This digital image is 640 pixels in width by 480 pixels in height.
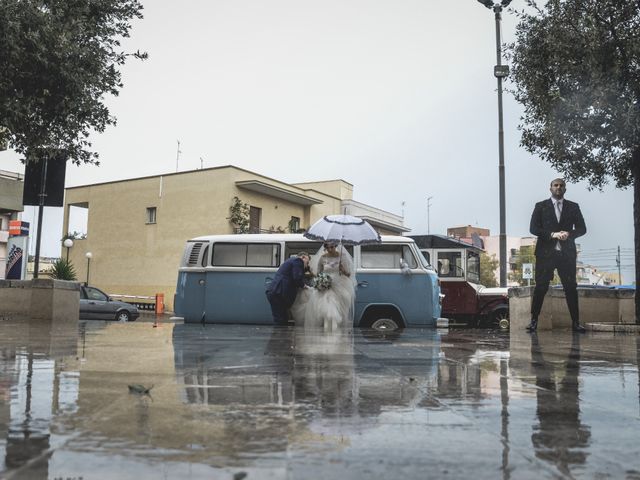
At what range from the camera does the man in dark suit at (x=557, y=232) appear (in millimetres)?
8398

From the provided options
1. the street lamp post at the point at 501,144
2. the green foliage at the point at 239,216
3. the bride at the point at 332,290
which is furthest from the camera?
the green foliage at the point at 239,216

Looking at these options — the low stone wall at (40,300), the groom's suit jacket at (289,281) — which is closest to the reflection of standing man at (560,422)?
the groom's suit jacket at (289,281)

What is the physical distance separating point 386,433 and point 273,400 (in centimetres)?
78

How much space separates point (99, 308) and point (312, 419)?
20.8 meters

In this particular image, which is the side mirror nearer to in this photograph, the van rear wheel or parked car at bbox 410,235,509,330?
the van rear wheel

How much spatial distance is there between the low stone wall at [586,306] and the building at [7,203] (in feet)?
83.8

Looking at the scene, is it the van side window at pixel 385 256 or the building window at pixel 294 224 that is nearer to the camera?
the van side window at pixel 385 256

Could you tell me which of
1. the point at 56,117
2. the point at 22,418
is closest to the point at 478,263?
the point at 56,117

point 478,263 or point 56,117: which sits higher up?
point 56,117

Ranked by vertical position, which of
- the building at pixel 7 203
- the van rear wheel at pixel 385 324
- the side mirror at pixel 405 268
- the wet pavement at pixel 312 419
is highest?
the building at pixel 7 203

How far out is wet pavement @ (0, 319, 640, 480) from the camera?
5.58 feet

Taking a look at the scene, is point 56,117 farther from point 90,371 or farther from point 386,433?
point 386,433

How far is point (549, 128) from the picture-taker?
1098cm

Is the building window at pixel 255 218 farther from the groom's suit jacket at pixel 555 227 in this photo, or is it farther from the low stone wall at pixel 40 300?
the groom's suit jacket at pixel 555 227
